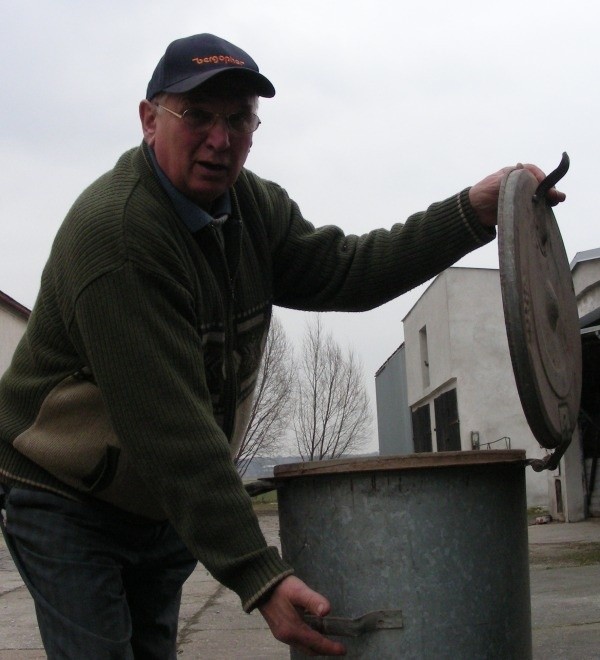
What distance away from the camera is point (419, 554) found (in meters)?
2.14

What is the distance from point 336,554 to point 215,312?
1.90ft

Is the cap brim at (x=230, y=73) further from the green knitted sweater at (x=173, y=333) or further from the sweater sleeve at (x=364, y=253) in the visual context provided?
the sweater sleeve at (x=364, y=253)

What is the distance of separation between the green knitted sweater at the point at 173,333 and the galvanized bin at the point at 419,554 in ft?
1.08

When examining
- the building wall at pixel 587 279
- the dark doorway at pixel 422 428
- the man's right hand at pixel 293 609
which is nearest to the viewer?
the man's right hand at pixel 293 609

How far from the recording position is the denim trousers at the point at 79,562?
209cm

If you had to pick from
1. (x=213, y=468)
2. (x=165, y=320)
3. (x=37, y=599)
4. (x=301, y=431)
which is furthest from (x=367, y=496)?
(x=301, y=431)

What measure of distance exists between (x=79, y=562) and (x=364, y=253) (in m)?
1.02

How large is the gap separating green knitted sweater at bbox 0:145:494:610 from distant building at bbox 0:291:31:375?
25096 millimetres

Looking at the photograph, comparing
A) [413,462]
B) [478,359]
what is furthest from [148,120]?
[478,359]

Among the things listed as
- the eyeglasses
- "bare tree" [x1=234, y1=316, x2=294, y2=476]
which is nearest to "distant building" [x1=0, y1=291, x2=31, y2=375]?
"bare tree" [x1=234, y1=316, x2=294, y2=476]

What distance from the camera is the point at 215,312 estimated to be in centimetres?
217

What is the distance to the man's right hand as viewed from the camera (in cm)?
185

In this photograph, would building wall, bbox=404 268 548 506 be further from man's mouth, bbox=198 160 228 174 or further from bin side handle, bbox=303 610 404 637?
man's mouth, bbox=198 160 228 174

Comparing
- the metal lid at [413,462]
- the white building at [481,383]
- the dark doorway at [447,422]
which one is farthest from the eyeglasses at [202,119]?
the dark doorway at [447,422]
